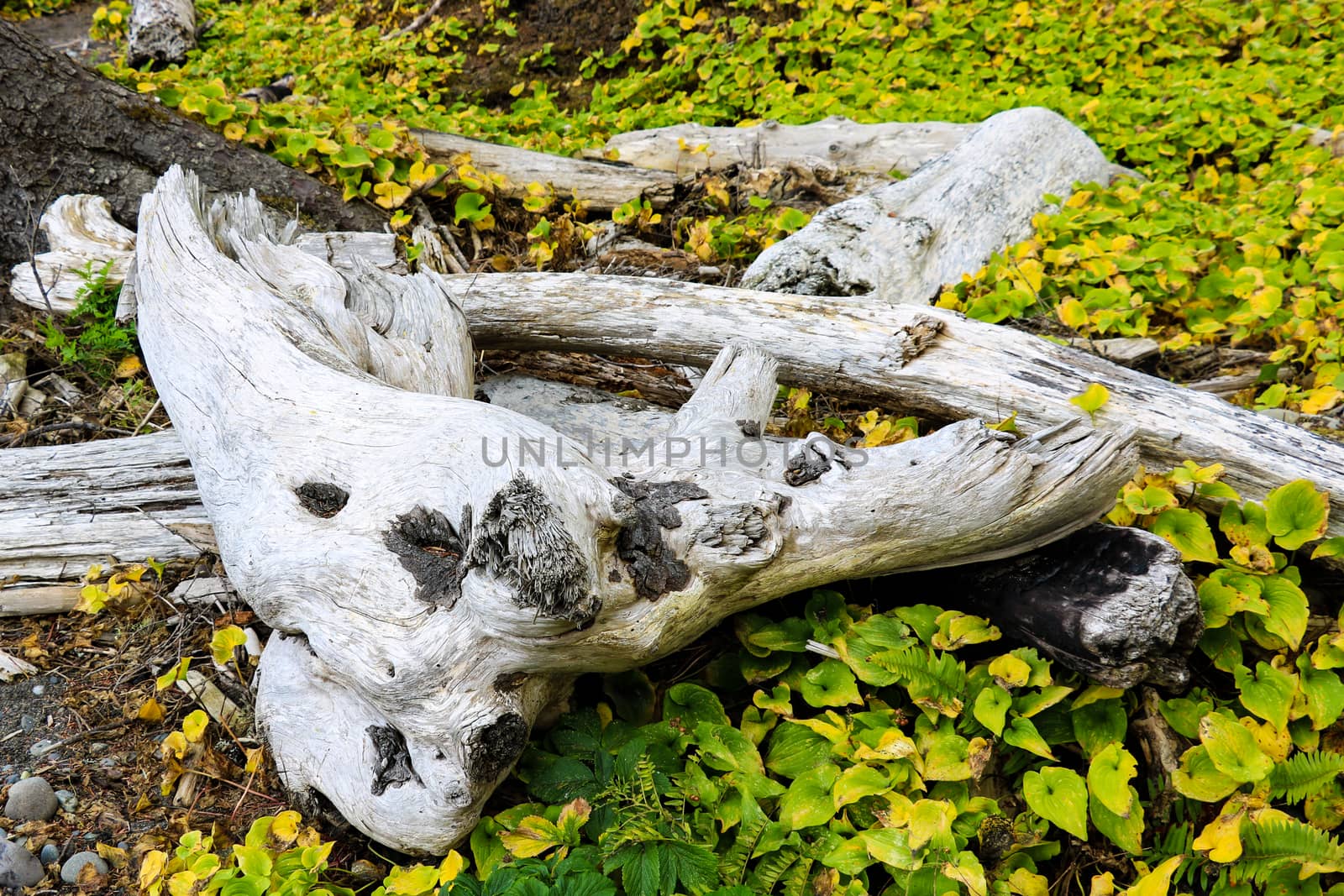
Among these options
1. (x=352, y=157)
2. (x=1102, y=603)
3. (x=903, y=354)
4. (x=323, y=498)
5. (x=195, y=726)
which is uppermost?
(x=352, y=157)

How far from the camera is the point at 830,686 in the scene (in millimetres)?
2578

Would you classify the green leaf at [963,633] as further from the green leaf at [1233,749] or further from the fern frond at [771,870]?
the fern frond at [771,870]

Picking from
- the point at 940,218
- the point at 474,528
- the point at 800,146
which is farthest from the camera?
the point at 800,146

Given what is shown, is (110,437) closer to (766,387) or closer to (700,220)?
(766,387)

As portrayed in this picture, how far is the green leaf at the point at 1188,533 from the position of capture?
8.71ft

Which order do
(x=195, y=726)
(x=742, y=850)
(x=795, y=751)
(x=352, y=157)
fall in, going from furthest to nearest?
(x=352, y=157) → (x=195, y=726) → (x=795, y=751) → (x=742, y=850)

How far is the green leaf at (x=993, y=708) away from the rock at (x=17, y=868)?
275 centimetres

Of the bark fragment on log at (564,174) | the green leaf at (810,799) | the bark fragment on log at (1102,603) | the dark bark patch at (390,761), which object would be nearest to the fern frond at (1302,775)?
the bark fragment on log at (1102,603)

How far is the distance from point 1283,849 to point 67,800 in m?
3.48

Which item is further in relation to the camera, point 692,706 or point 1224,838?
point 692,706

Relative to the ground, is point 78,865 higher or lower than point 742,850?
lower

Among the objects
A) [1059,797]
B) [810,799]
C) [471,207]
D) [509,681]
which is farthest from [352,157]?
[1059,797]

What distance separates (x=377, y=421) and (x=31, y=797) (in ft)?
5.16

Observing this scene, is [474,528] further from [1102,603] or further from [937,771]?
[1102,603]
